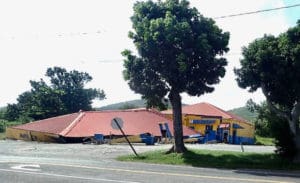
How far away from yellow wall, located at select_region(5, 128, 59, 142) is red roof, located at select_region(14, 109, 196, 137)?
501 millimetres

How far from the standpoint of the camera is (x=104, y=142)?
4344 cm

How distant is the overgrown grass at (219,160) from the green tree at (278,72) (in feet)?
4.28

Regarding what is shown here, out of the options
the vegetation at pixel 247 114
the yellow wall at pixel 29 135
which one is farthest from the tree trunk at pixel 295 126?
the vegetation at pixel 247 114

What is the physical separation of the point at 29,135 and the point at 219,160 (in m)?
35.4

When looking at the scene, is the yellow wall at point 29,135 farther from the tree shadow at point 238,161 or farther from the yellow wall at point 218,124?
the tree shadow at point 238,161

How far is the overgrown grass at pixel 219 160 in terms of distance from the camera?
2106 centimetres

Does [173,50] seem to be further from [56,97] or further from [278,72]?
[56,97]

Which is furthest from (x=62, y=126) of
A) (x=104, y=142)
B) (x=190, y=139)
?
(x=190, y=139)

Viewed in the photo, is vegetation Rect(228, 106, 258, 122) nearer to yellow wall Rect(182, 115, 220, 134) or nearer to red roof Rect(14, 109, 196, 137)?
yellow wall Rect(182, 115, 220, 134)

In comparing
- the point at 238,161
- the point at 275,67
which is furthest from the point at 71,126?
the point at 275,67

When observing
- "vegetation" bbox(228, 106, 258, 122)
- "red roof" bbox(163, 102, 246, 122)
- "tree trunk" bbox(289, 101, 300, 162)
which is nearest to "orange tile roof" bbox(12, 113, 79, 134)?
"red roof" bbox(163, 102, 246, 122)

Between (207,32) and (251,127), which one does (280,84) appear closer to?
(207,32)

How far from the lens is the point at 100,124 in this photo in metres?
50.2

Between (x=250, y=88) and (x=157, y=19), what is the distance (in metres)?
5.94
